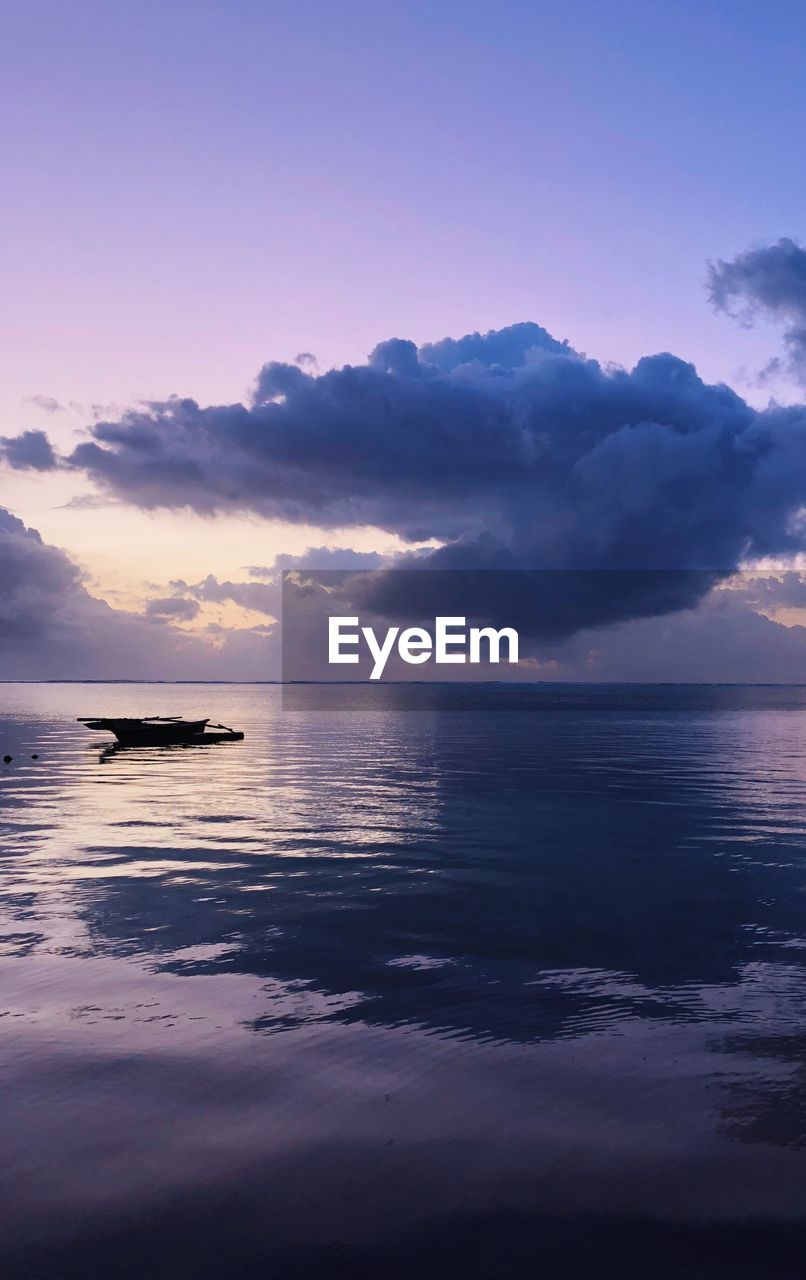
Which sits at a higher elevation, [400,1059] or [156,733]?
[400,1059]

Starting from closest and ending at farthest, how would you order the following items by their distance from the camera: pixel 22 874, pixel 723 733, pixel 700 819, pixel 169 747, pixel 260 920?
pixel 260 920, pixel 22 874, pixel 700 819, pixel 169 747, pixel 723 733

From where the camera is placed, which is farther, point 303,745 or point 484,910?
point 303,745

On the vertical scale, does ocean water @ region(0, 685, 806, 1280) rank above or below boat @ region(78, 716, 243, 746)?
above

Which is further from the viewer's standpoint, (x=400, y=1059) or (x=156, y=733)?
(x=156, y=733)

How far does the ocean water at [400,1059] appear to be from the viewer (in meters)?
7.28

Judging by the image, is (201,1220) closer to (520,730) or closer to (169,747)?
(169,747)

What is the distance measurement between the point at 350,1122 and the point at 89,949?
858 cm

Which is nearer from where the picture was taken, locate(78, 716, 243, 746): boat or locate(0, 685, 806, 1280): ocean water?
locate(0, 685, 806, 1280): ocean water

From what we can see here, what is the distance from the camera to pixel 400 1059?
35.7ft

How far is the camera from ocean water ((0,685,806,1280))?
728 centimetres

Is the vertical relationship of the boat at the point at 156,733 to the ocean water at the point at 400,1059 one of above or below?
below

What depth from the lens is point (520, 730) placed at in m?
107

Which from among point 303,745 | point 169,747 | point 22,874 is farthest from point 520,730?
point 22,874

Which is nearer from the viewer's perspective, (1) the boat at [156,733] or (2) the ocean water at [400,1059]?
(2) the ocean water at [400,1059]
